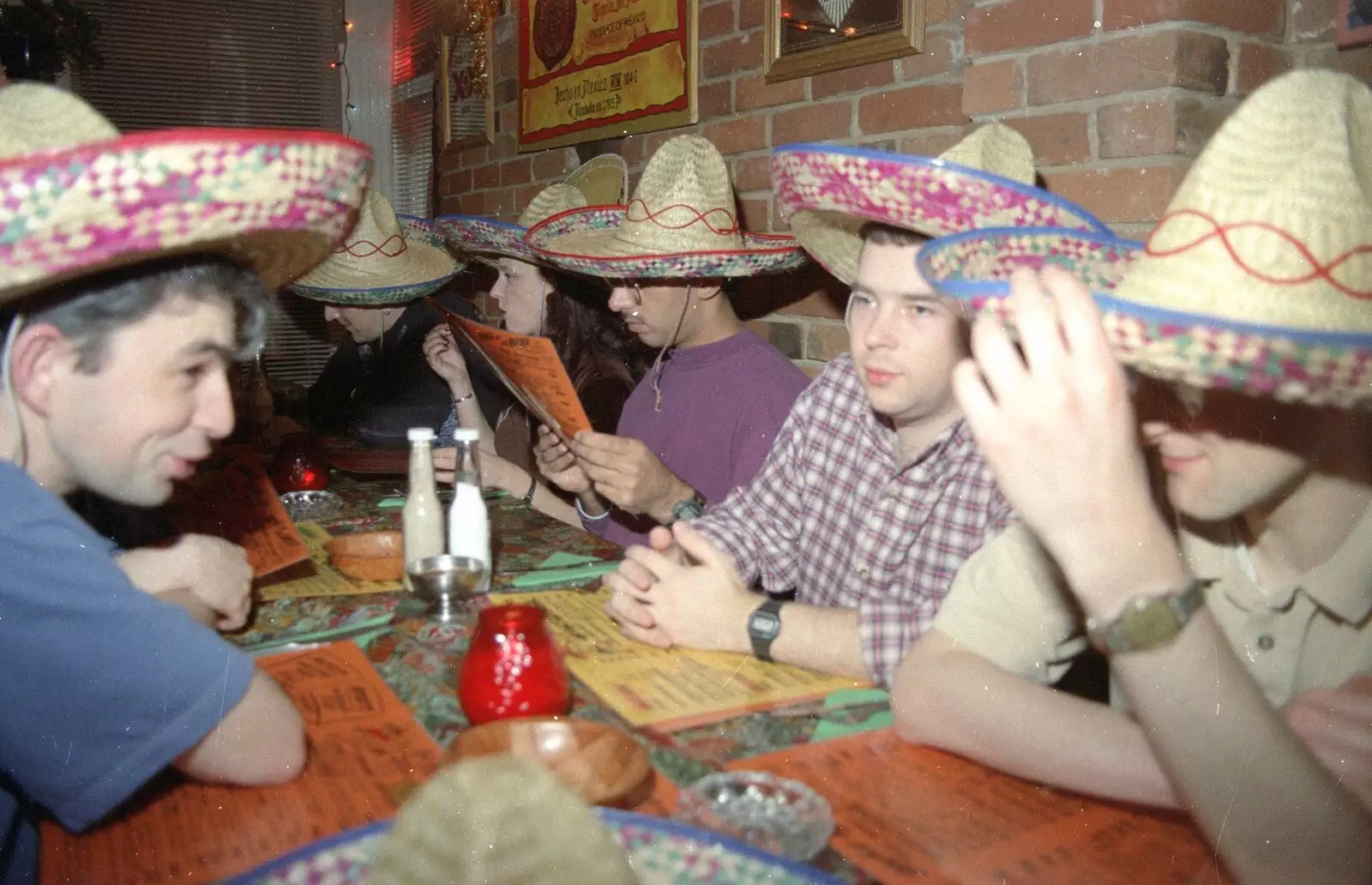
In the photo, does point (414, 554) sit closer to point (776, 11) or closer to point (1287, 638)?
point (1287, 638)

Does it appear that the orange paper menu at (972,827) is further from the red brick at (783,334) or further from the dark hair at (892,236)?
the red brick at (783,334)

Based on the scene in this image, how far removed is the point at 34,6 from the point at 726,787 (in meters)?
4.40

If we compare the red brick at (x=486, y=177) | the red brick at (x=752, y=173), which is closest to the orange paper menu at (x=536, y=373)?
the red brick at (x=752, y=173)

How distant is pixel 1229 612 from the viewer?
102 cm

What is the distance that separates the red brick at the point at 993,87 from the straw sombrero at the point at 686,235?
1.70 feet

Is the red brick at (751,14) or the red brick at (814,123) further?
the red brick at (751,14)

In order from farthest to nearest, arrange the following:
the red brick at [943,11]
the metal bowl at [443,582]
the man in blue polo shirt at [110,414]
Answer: the red brick at [943,11] < the metal bowl at [443,582] < the man in blue polo shirt at [110,414]

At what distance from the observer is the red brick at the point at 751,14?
8.07ft

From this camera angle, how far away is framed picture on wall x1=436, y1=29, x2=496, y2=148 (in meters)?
3.93

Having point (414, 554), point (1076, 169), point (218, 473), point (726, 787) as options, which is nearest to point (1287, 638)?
point (726, 787)

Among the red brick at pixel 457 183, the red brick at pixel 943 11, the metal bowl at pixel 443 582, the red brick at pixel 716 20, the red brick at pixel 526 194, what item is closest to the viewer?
the metal bowl at pixel 443 582

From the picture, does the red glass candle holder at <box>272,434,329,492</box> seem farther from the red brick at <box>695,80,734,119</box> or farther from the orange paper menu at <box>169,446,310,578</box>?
the red brick at <box>695,80,734,119</box>

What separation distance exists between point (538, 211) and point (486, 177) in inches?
49.1

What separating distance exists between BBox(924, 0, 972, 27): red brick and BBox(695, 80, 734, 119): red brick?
2.30 ft
